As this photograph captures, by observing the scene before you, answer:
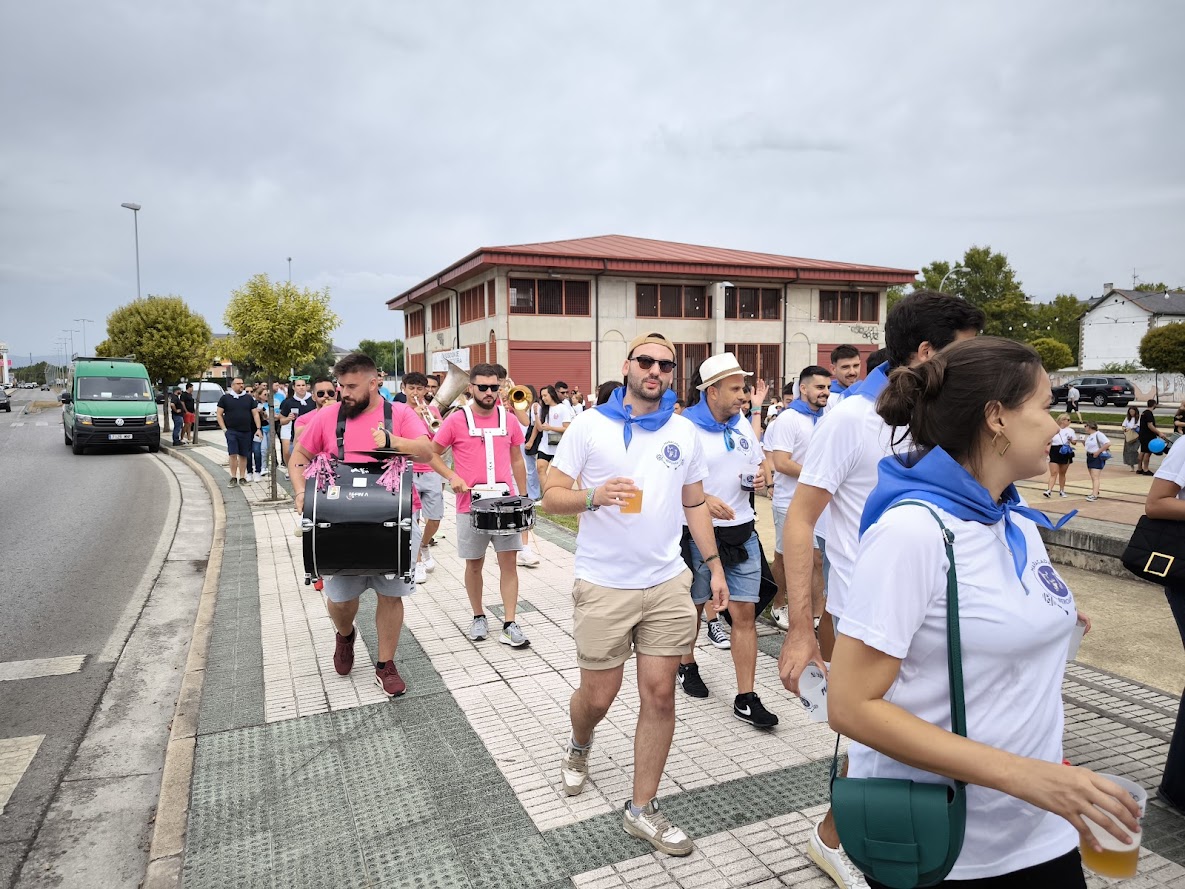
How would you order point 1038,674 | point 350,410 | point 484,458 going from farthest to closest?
point 484,458, point 350,410, point 1038,674

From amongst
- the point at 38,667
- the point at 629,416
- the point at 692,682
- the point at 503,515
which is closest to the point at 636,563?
the point at 629,416

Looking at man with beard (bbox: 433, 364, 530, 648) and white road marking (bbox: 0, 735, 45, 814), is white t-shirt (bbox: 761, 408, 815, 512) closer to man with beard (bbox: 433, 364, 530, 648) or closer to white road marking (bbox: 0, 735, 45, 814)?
man with beard (bbox: 433, 364, 530, 648)

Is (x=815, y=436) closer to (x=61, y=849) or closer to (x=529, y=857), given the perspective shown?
(x=529, y=857)

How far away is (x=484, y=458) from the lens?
20.1 ft

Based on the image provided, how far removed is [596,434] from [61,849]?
3058 mm

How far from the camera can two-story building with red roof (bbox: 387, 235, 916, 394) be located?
96.5 ft

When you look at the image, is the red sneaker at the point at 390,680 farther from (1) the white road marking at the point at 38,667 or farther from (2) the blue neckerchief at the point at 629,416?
(1) the white road marking at the point at 38,667

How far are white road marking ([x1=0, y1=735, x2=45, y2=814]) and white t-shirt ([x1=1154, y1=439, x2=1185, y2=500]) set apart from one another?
565 cm

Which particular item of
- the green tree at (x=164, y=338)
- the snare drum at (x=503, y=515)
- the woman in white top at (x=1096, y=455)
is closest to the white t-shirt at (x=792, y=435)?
the snare drum at (x=503, y=515)


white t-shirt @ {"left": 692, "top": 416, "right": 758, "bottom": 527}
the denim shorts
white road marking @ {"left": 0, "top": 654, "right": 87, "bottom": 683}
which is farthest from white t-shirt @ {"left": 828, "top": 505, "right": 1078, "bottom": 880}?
white road marking @ {"left": 0, "top": 654, "right": 87, "bottom": 683}

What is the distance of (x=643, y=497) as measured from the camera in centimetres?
344

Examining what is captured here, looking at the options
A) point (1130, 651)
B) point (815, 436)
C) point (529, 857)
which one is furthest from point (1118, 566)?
point (529, 857)

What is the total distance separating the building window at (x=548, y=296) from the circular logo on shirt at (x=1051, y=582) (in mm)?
28434

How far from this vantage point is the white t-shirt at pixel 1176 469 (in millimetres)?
3328
